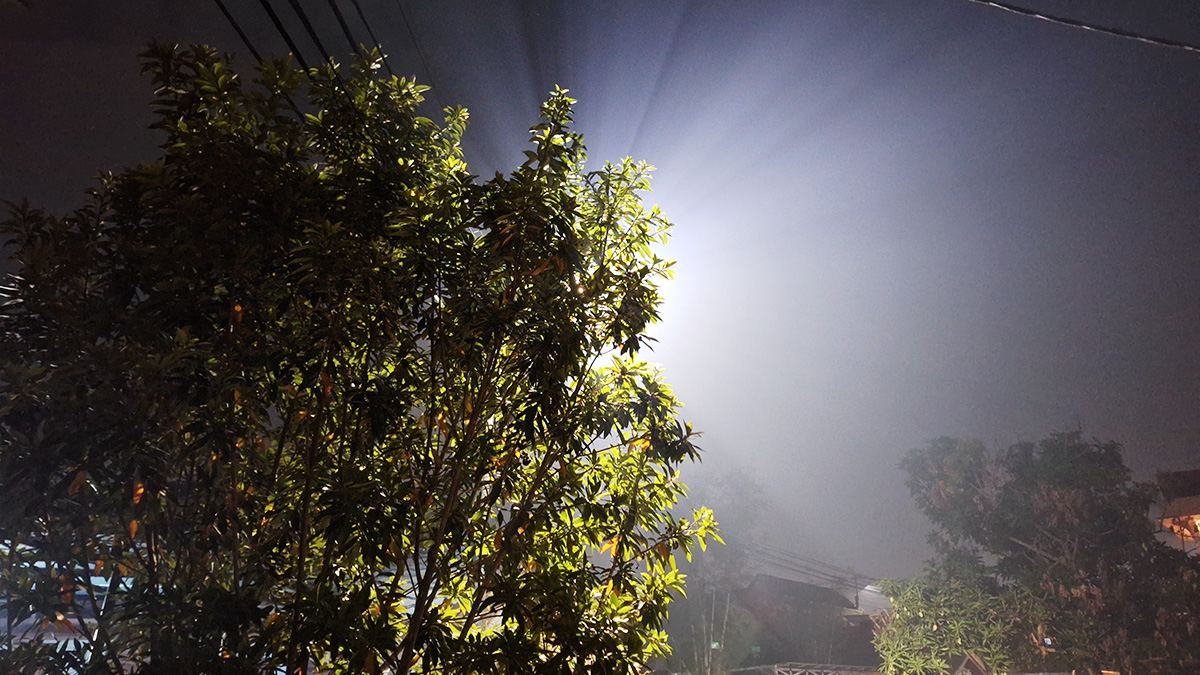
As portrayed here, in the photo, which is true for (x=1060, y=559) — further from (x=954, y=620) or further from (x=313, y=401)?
(x=313, y=401)

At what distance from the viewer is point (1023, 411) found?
2330 cm

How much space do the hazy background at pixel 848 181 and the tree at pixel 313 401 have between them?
1598mm

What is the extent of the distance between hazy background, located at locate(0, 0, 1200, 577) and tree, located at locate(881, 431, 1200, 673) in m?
3.07

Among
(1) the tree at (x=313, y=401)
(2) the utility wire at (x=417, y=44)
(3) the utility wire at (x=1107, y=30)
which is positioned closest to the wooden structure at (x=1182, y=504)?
(3) the utility wire at (x=1107, y=30)

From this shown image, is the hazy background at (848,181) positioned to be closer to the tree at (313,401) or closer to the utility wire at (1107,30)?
the utility wire at (1107,30)

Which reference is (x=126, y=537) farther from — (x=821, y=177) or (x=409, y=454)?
(x=821, y=177)

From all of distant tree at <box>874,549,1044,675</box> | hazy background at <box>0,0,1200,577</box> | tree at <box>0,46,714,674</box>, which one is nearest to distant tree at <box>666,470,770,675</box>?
distant tree at <box>874,549,1044,675</box>

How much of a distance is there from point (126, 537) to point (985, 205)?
27128 millimetres

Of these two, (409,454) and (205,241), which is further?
(409,454)

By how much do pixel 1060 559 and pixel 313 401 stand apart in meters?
15.9

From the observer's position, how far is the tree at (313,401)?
4.98 ft

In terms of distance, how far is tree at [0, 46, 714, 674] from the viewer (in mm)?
1519

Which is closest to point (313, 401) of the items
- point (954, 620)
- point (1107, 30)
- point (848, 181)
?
point (1107, 30)

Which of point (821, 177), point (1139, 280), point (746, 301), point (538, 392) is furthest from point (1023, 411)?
point (538, 392)
